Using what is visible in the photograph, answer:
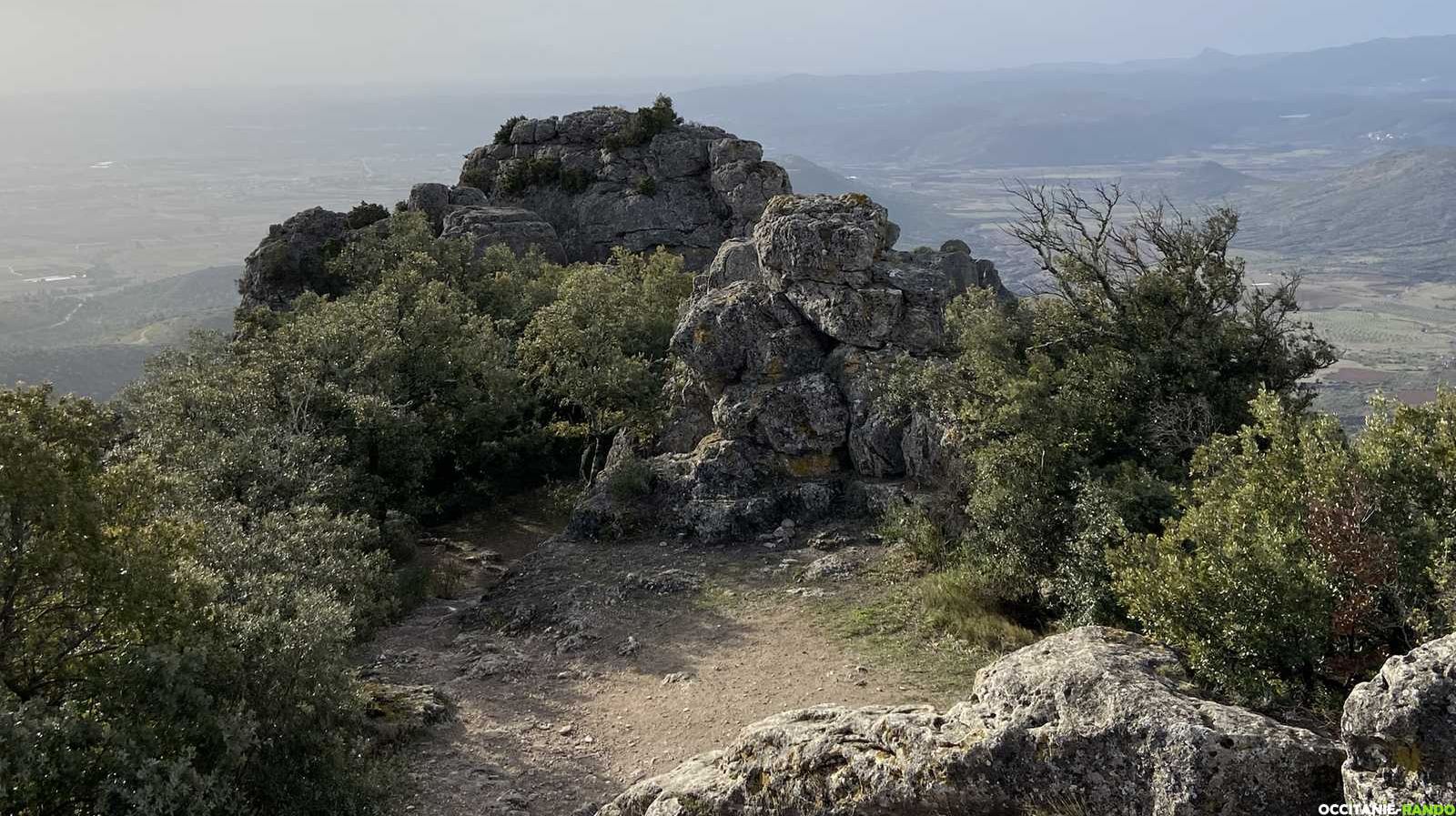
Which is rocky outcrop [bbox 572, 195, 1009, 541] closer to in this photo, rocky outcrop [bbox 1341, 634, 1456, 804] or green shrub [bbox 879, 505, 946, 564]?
green shrub [bbox 879, 505, 946, 564]

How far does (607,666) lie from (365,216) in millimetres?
40094

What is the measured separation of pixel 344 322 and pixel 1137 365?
22271mm

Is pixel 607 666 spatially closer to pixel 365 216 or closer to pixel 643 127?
pixel 365 216

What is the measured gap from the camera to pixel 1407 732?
22.7ft

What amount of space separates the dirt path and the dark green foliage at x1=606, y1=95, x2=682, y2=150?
115 ft

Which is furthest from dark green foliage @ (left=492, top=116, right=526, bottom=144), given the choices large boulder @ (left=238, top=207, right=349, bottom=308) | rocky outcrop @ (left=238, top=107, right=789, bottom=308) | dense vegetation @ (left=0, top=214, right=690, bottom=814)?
dense vegetation @ (left=0, top=214, right=690, bottom=814)

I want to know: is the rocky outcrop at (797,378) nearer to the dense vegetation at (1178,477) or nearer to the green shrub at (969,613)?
the dense vegetation at (1178,477)

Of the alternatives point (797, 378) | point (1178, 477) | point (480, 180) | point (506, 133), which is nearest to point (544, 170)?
point (480, 180)

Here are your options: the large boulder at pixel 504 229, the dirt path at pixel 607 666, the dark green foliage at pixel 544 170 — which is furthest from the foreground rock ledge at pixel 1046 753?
the dark green foliage at pixel 544 170

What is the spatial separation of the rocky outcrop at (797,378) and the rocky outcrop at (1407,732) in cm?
1629

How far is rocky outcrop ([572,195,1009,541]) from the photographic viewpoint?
24.7 m

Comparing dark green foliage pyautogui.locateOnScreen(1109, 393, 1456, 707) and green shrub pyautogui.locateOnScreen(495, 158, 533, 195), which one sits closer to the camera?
dark green foliage pyautogui.locateOnScreen(1109, 393, 1456, 707)

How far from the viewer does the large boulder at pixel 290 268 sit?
153ft

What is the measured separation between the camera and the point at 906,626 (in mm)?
18250
